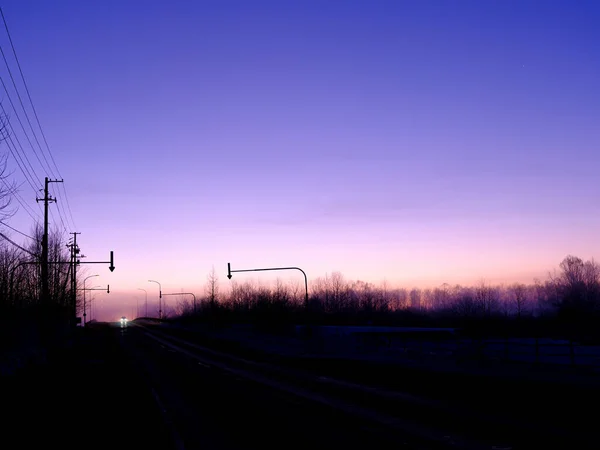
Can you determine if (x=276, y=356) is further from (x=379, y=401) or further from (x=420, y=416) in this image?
(x=420, y=416)

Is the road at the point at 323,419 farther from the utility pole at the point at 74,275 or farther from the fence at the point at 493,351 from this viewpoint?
the utility pole at the point at 74,275

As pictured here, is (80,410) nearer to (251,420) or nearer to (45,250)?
(251,420)

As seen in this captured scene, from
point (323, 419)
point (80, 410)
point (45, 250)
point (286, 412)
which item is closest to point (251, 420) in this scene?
point (286, 412)

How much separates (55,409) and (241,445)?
8.66m

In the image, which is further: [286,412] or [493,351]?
[493,351]

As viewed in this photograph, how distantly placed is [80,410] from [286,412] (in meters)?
6.06

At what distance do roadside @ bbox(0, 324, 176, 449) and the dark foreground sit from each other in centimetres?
3

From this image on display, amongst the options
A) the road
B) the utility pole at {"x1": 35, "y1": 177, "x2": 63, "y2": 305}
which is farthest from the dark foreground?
the utility pole at {"x1": 35, "y1": 177, "x2": 63, "y2": 305}

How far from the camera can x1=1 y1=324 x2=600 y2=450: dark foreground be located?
12.1 m

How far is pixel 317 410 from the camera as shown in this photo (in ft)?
53.9

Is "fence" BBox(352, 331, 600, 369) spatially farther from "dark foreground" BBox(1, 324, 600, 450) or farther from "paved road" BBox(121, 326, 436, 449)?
"paved road" BBox(121, 326, 436, 449)

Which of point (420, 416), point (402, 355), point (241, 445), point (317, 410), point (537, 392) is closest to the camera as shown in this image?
point (241, 445)

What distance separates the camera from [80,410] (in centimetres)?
1705

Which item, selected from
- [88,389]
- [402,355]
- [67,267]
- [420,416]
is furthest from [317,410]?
[67,267]
